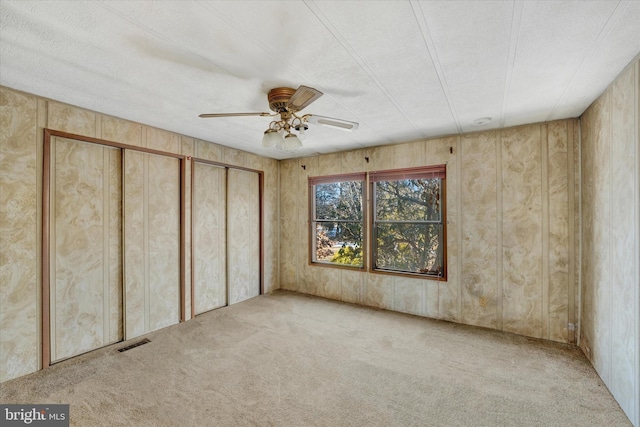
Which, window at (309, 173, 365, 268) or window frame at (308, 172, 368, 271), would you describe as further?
window at (309, 173, 365, 268)

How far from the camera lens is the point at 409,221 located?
407 cm

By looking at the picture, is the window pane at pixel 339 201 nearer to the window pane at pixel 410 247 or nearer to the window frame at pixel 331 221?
the window frame at pixel 331 221

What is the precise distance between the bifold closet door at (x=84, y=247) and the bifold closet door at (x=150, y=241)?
10cm

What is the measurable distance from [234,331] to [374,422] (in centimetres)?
205

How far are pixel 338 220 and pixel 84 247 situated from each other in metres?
3.27

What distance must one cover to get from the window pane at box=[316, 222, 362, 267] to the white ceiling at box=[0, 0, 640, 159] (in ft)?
7.13

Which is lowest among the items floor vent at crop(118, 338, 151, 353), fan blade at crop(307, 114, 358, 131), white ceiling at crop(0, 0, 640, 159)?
floor vent at crop(118, 338, 151, 353)

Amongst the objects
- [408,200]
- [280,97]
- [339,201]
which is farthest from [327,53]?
[339,201]

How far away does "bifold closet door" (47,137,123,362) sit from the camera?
2.71m

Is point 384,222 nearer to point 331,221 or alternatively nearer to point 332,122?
point 331,221

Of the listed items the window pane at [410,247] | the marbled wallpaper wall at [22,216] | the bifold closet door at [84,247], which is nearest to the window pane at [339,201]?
the window pane at [410,247]

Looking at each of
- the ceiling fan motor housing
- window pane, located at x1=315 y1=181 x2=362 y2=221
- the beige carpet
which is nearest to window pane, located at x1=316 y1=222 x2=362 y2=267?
window pane, located at x1=315 y1=181 x2=362 y2=221

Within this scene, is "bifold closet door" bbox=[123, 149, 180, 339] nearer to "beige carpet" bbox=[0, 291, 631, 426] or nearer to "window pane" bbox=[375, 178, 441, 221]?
"beige carpet" bbox=[0, 291, 631, 426]

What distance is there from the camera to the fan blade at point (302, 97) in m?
1.88
